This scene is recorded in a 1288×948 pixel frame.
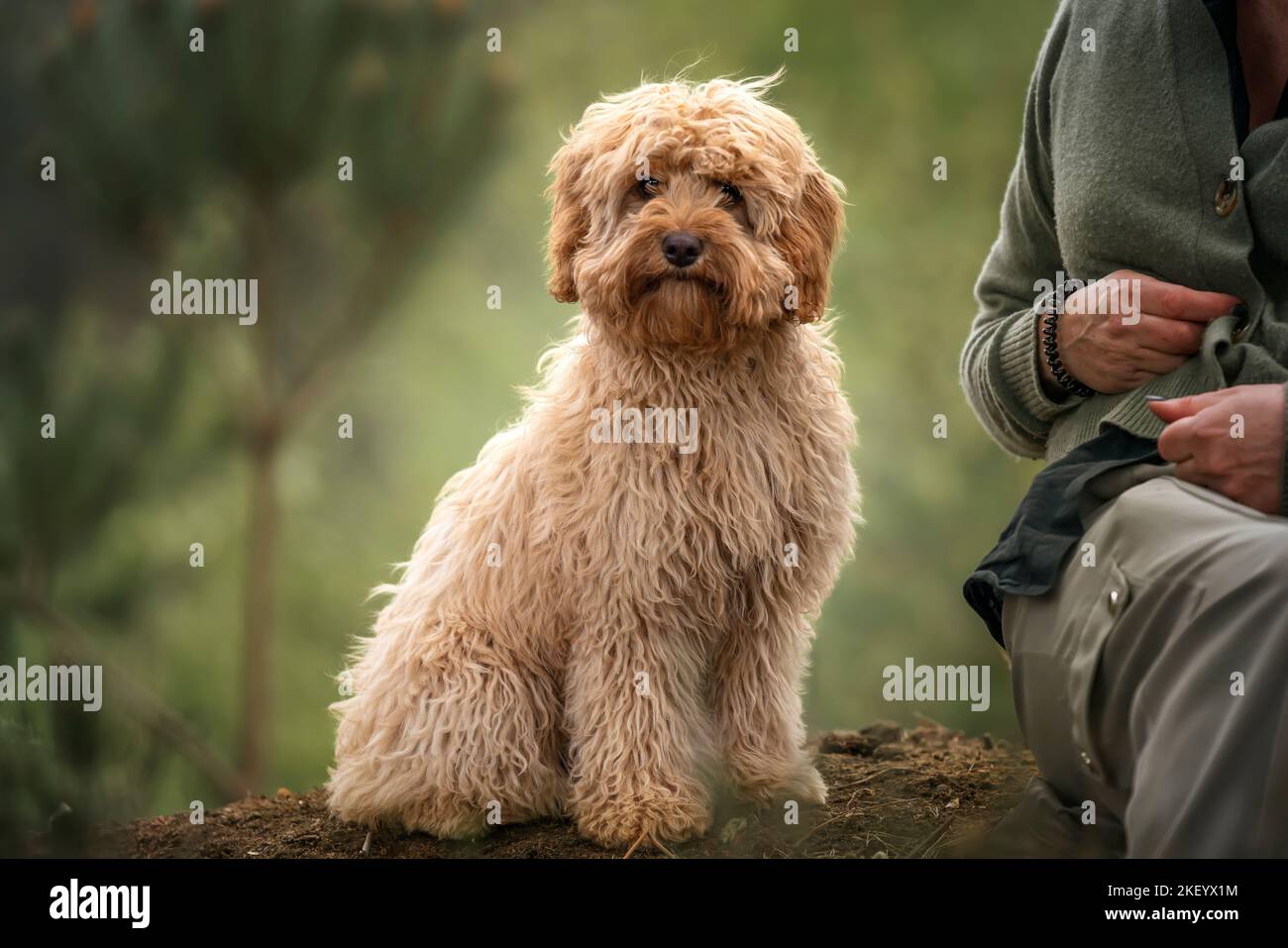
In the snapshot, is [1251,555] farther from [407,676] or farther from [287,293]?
[287,293]

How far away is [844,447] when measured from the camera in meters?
2.59

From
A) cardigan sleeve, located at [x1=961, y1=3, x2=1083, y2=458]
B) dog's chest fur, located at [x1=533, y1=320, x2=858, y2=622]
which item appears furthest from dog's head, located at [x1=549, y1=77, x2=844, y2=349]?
cardigan sleeve, located at [x1=961, y1=3, x2=1083, y2=458]

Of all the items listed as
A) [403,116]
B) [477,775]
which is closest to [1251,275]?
[477,775]

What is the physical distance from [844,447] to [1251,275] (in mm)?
842

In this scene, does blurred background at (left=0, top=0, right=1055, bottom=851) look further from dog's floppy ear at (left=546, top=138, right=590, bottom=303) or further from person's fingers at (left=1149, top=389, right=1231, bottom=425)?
person's fingers at (left=1149, top=389, right=1231, bottom=425)

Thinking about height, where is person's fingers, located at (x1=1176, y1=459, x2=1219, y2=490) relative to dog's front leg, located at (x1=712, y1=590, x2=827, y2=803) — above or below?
above

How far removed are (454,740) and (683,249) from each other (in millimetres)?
1050

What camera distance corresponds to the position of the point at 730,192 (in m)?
2.33

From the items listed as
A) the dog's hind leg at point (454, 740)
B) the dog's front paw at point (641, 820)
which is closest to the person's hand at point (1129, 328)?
the dog's front paw at point (641, 820)

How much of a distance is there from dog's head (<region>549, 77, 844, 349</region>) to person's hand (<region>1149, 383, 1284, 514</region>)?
2.52ft

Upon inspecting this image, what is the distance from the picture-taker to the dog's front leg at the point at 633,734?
2414 mm

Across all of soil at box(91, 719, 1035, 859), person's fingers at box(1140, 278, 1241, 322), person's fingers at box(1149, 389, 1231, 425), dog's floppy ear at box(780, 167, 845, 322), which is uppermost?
dog's floppy ear at box(780, 167, 845, 322)

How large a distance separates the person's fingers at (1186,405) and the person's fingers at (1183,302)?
153 mm

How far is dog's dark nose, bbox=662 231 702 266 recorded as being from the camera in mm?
2217
